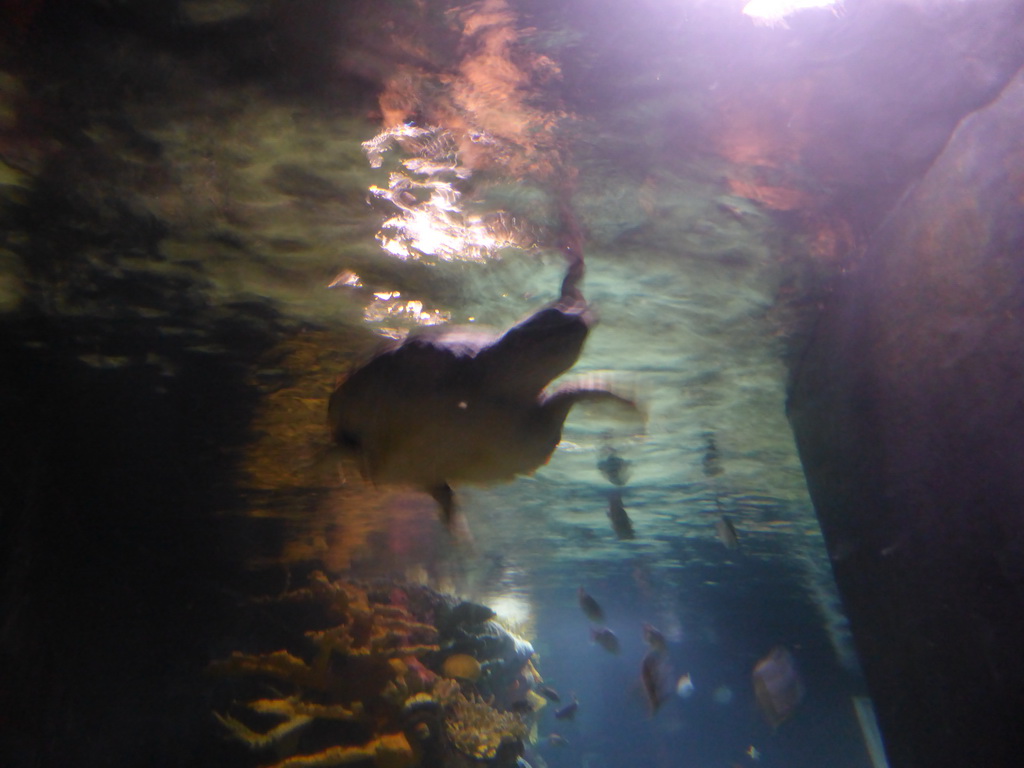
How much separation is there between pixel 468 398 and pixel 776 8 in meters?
4.70

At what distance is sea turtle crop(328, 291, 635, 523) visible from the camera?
4.52 meters

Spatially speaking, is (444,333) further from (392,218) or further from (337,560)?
(337,560)

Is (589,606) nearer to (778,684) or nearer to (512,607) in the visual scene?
(778,684)

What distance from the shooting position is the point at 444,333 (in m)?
5.21

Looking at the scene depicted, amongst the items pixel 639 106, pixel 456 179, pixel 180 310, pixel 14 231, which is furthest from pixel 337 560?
pixel 639 106

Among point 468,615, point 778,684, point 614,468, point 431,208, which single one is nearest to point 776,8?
point 431,208

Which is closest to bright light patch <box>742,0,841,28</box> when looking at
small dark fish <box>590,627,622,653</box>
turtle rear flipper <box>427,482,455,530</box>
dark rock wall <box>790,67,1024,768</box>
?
dark rock wall <box>790,67,1024,768</box>

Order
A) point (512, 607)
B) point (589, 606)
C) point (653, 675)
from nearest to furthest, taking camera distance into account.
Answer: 1. point (653, 675)
2. point (589, 606)
3. point (512, 607)

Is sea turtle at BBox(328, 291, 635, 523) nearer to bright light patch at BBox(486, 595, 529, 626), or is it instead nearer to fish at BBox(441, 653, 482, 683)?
fish at BBox(441, 653, 482, 683)

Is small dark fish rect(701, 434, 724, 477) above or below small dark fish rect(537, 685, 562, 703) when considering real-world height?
above

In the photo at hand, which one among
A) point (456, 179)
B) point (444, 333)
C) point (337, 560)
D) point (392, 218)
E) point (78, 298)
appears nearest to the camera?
point (444, 333)

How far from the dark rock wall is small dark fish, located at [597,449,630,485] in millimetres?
7411

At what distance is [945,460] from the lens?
5426 millimetres

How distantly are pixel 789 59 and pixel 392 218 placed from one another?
4.89m
